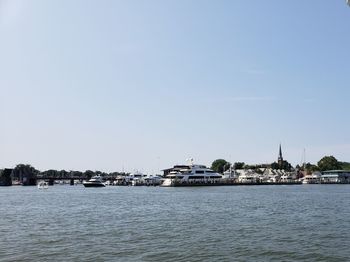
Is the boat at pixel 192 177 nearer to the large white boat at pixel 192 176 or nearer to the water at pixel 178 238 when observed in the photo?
the large white boat at pixel 192 176

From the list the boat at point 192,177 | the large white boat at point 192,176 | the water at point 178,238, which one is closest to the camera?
the water at point 178,238

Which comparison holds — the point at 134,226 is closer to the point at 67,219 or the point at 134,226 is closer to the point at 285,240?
the point at 67,219

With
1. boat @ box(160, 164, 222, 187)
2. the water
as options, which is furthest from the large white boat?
the water

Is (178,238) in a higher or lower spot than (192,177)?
lower

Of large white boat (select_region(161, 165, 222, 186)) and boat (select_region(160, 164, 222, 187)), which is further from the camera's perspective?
large white boat (select_region(161, 165, 222, 186))

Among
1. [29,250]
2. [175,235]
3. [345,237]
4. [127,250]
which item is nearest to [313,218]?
[345,237]

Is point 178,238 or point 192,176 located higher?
point 192,176

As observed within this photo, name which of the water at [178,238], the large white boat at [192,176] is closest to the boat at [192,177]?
the large white boat at [192,176]

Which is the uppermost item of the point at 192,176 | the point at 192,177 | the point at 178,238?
the point at 192,176

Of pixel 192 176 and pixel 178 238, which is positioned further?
pixel 192 176

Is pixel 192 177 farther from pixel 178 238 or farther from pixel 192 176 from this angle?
pixel 178 238

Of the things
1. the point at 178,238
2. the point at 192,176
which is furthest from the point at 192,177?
the point at 178,238

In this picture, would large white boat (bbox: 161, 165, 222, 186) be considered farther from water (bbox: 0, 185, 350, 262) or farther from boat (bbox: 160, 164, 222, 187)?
water (bbox: 0, 185, 350, 262)

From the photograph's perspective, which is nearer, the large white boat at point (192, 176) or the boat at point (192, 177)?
the boat at point (192, 177)
